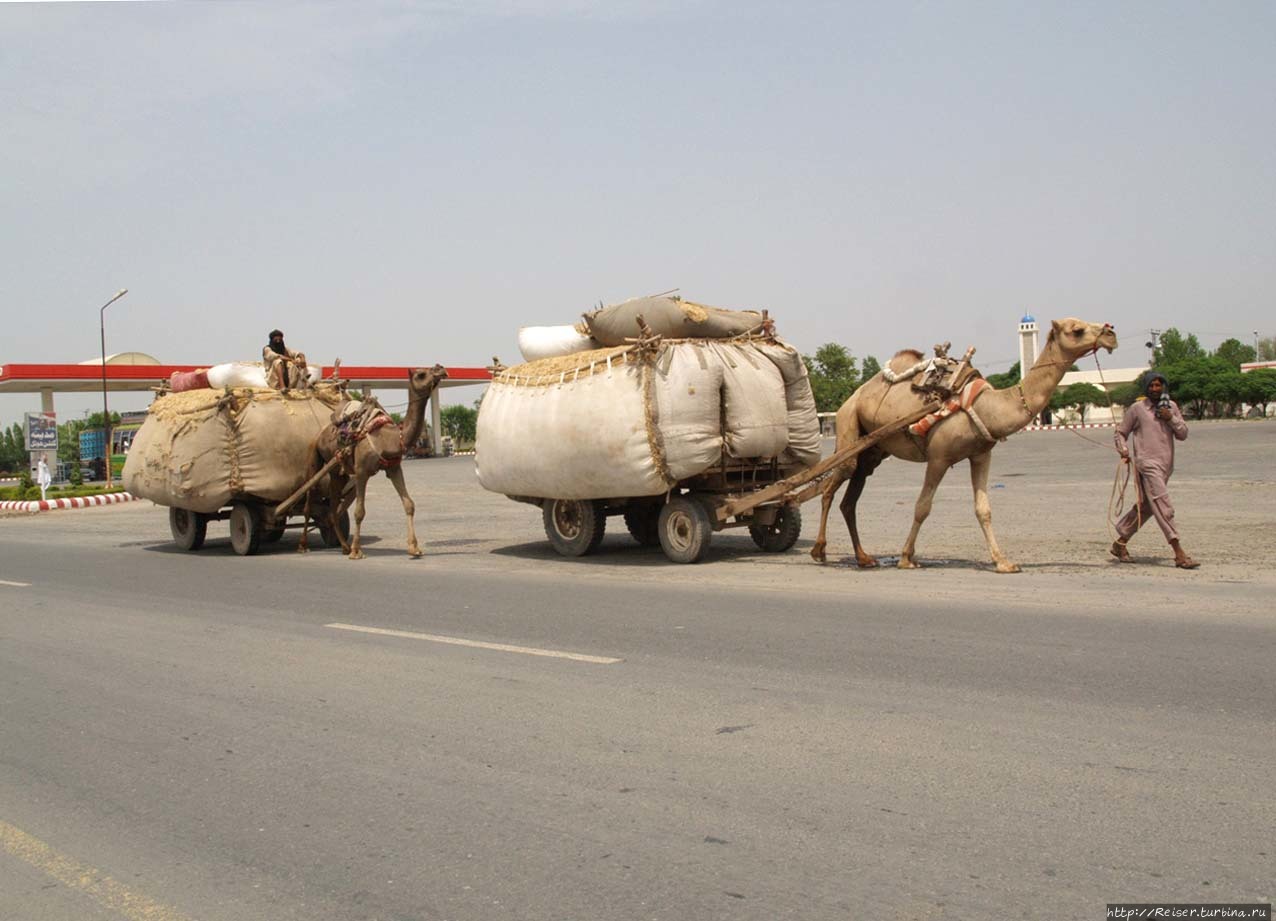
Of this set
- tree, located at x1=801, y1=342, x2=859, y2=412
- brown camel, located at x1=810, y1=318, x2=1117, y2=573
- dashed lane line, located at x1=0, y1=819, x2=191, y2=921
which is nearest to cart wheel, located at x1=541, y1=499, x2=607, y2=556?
brown camel, located at x1=810, y1=318, x2=1117, y2=573

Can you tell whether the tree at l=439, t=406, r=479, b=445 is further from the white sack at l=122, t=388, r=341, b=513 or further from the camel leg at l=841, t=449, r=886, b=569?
the camel leg at l=841, t=449, r=886, b=569

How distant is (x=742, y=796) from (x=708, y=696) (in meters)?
1.82

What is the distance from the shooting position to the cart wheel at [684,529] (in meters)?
13.6

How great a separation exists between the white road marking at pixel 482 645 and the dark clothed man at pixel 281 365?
8.41 m

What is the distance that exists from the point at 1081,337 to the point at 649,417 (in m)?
4.48

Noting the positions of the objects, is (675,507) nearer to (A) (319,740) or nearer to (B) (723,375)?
(B) (723,375)

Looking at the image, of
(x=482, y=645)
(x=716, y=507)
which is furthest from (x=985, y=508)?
(x=482, y=645)

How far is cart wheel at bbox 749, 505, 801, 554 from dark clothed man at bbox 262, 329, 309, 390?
7.54m

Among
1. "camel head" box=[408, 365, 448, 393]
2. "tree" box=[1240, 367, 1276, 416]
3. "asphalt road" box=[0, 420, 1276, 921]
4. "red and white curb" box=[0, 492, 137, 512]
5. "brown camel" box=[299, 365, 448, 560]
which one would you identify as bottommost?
"asphalt road" box=[0, 420, 1276, 921]

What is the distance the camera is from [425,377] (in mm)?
14742

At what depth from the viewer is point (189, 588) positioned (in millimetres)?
13586

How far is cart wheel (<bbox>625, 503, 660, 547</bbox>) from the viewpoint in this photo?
15.7 m

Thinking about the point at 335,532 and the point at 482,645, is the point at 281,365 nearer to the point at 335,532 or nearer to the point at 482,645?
the point at 335,532

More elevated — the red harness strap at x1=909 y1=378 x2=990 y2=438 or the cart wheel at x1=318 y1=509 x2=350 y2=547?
the red harness strap at x1=909 y1=378 x2=990 y2=438
